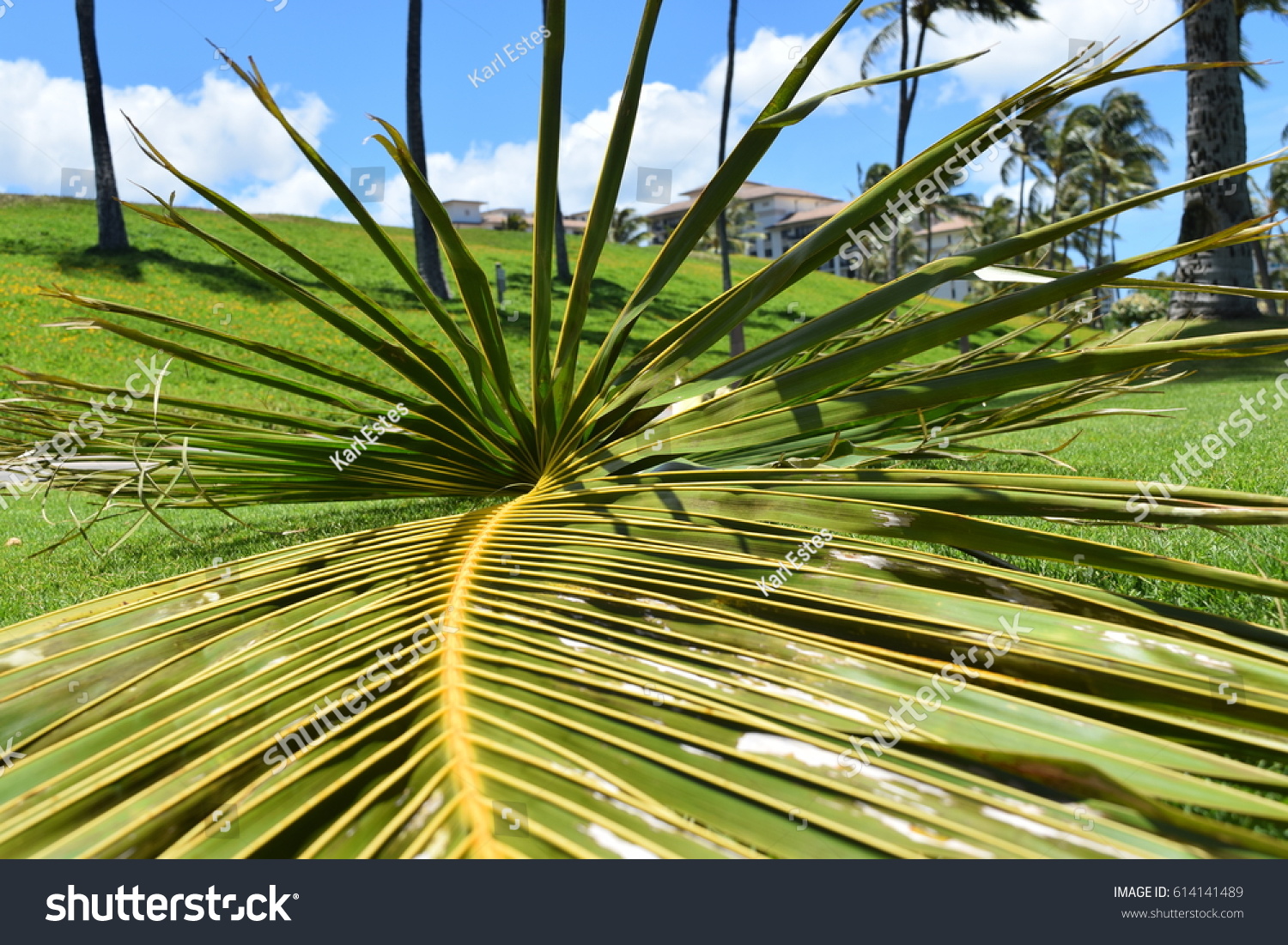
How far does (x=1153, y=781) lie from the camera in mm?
761

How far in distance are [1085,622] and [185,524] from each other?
5.75 metres

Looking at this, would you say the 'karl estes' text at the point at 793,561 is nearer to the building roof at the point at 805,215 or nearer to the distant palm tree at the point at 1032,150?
the distant palm tree at the point at 1032,150

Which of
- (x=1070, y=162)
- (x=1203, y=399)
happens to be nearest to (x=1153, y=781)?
(x=1203, y=399)

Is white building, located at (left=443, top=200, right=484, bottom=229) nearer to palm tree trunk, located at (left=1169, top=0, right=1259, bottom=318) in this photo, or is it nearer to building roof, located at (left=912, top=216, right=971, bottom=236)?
building roof, located at (left=912, top=216, right=971, bottom=236)

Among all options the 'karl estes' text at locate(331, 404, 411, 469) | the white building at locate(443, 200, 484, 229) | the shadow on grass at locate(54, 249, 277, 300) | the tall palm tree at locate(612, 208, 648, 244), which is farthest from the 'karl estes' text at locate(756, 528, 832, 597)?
the white building at locate(443, 200, 484, 229)

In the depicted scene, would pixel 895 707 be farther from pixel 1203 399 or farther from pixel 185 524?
pixel 1203 399

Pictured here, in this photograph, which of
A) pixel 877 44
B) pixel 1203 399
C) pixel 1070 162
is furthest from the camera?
pixel 1070 162

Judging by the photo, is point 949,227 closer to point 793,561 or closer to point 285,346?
point 285,346

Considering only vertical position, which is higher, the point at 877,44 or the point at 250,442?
the point at 877,44

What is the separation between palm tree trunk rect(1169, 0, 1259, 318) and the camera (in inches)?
406

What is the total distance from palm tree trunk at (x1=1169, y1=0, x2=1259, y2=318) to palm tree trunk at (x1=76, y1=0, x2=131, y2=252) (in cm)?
1792

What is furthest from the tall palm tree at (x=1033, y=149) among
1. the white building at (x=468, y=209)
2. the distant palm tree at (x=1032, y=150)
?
the white building at (x=468, y=209)

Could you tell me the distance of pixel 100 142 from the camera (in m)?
16.3

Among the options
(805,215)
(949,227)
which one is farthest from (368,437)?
(805,215)
